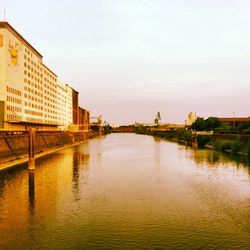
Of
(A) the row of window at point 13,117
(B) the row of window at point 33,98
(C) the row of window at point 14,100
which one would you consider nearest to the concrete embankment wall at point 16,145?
(A) the row of window at point 13,117

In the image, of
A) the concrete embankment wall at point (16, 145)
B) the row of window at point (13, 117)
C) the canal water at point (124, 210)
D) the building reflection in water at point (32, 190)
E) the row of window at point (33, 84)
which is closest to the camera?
the canal water at point (124, 210)

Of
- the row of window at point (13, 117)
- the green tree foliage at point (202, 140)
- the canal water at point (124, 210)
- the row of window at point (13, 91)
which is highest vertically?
the row of window at point (13, 91)

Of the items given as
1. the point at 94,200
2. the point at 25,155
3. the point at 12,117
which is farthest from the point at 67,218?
the point at 12,117

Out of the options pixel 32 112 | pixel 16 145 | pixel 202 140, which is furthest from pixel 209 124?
pixel 16 145

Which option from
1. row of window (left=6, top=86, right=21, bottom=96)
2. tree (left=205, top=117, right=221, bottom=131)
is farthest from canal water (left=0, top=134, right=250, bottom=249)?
tree (left=205, top=117, right=221, bottom=131)

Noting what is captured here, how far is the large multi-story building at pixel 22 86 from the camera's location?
81.2 metres

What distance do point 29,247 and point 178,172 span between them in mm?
30857

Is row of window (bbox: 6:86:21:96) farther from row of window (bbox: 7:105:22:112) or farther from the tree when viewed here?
the tree

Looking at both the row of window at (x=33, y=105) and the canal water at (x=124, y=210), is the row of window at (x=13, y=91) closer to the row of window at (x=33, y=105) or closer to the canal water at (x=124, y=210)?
the row of window at (x=33, y=105)

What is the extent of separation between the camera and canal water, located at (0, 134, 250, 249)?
18.8m

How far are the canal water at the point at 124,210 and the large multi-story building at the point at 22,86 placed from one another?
44.2 meters

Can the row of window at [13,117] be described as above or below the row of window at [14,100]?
below

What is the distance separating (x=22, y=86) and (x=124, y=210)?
254 ft

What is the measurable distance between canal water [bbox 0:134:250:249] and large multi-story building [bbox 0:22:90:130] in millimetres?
44222
